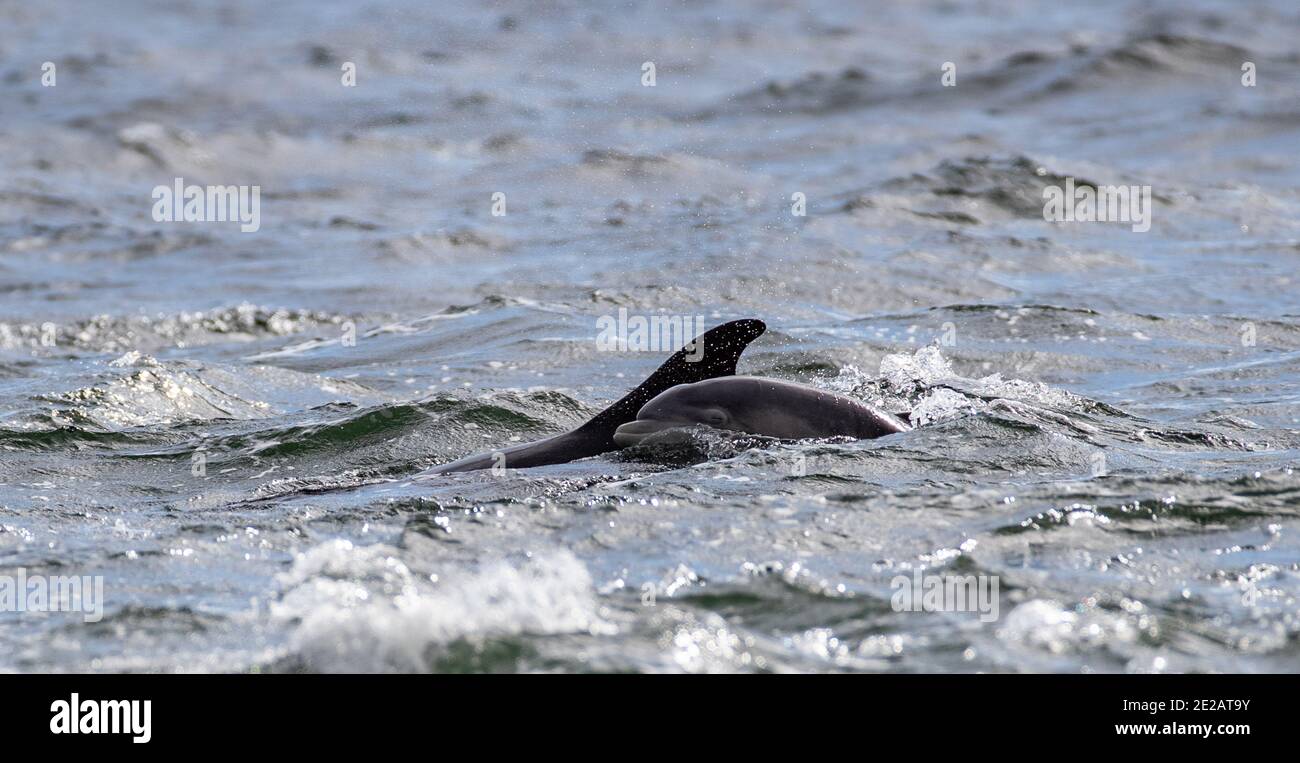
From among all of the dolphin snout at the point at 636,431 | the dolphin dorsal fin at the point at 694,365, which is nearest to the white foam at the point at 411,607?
the dolphin snout at the point at 636,431

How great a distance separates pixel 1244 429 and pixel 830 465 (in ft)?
12.1

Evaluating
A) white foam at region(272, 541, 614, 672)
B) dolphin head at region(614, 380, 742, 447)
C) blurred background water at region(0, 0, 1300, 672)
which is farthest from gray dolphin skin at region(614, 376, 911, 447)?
white foam at region(272, 541, 614, 672)

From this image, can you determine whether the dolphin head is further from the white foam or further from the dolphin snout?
the white foam

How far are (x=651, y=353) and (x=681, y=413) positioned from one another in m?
5.53

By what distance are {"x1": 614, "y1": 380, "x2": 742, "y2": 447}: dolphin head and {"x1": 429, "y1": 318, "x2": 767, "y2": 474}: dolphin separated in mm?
204

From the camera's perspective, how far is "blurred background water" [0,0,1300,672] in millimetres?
6766

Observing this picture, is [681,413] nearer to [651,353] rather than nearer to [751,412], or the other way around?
[751,412]

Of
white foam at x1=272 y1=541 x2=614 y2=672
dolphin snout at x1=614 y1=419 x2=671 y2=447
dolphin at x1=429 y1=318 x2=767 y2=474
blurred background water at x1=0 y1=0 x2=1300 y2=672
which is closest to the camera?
white foam at x1=272 y1=541 x2=614 y2=672

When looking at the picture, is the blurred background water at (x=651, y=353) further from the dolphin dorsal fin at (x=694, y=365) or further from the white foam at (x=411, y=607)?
the dolphin dorsal fin at (x=694, y=365)

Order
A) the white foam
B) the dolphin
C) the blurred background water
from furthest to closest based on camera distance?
the dolphin → the blurred background water → the white foam

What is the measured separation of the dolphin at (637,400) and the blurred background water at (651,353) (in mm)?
236

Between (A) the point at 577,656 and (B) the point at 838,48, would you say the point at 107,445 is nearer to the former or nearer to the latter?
(A) the point at 577,656

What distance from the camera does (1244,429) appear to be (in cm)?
1102

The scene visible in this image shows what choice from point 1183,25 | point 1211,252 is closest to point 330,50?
point 1183,25
